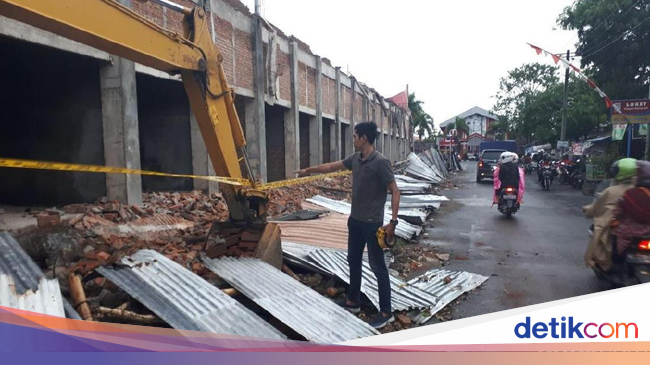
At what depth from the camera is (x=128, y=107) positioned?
7070 mm

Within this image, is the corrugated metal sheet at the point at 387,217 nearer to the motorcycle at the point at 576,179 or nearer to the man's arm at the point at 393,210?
the man's arm at the point at 393,210

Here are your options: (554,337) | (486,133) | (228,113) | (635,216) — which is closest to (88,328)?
(228,113)

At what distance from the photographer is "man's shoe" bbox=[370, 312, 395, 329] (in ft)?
13.2

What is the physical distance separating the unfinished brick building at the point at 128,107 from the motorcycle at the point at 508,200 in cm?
600

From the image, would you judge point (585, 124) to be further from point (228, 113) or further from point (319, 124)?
point (228, 113)

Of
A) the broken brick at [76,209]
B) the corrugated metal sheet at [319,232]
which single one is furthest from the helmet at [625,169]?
the broken brick at [76,209]

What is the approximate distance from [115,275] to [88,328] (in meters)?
0.70

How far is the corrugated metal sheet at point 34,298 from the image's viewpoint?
2.86 meters

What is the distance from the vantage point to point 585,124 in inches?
1219

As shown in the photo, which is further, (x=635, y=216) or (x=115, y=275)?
(x=635, y=216)

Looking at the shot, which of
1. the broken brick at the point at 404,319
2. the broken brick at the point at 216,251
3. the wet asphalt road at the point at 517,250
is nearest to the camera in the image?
the broken brick at the point at 404,319

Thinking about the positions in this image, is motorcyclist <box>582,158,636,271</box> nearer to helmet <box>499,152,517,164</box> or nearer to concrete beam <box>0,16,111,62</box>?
helmet <box>499,152,517,164</box>

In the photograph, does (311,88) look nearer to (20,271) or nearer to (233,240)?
(233,240)

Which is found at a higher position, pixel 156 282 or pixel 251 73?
pixel 251 73
